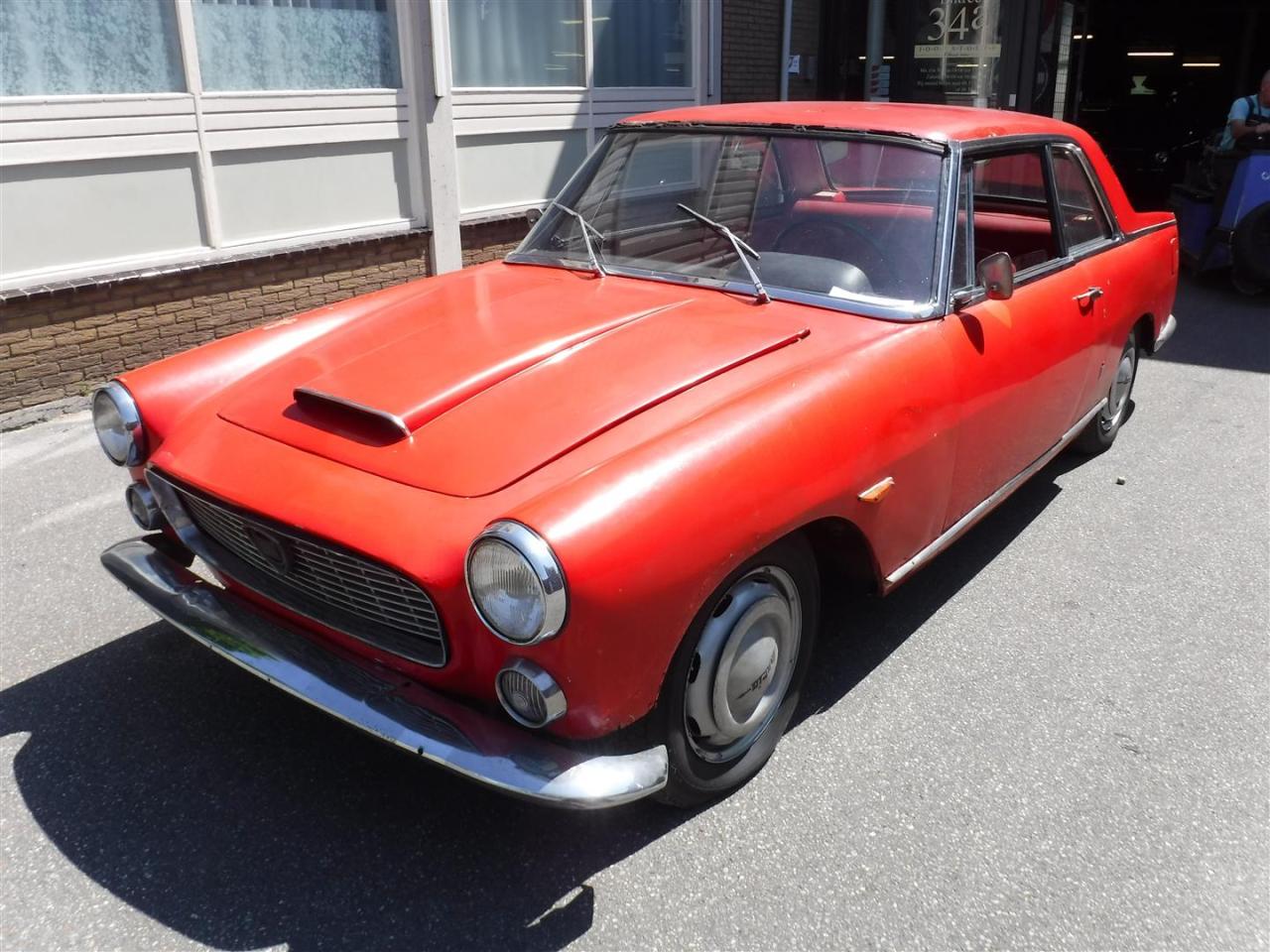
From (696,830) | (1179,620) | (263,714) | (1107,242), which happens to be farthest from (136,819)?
(1107,242)

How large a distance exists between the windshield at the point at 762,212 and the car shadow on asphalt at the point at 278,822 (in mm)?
1192

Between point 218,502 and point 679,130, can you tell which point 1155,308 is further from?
point 218,502

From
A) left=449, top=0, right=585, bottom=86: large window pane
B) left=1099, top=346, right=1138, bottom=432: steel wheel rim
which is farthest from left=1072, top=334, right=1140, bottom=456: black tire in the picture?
left=449, top=0, right=585, bottom=86: large window pane

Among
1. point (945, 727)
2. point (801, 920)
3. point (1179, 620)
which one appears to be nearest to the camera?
point (801, 920)

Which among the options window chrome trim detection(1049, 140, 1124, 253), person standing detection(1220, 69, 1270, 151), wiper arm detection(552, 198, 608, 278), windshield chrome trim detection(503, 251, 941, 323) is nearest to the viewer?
windshield chrome trim detection(503, 251, 941, 323)

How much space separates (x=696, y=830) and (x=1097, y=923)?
2.85 ft

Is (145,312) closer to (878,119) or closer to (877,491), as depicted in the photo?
(878,119)

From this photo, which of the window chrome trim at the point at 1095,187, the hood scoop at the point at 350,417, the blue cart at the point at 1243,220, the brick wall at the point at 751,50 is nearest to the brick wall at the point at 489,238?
the brick wall at the point at 751,50

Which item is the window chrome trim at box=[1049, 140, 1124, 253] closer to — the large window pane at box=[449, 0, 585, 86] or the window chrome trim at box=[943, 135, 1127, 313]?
the window chrome trim at box=[943, 135, 1127, 313]

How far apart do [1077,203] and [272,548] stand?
325 cm

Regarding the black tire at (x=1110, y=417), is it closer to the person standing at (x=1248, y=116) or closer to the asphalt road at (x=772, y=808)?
the asphalt road at (x=772, y=808)

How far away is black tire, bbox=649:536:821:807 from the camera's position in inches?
88.7

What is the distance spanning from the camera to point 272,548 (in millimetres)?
2408

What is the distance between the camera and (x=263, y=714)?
2.84 metres
